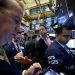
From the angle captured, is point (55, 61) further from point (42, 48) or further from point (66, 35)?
point (42, 48)

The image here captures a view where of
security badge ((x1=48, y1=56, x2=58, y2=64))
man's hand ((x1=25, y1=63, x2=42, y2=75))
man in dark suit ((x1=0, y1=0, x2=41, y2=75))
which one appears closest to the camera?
man in dark suit ((x1=0, y1=0, x2=41, y2=75))

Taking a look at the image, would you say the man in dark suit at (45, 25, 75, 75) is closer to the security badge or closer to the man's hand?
the security badge

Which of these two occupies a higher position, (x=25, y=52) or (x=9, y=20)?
(x=9, y=20)

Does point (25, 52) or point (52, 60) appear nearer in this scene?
point (52, 60)

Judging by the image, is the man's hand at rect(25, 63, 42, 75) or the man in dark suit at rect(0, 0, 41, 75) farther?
the man's hand at rect(25, 63, 42, 75)

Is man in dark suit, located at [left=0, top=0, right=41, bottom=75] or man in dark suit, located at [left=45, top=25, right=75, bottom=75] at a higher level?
man in dark suit, located at [left=0, top=0, right=41, bottom=75]

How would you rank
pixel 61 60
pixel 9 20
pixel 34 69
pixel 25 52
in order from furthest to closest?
pixel 25 52
pixel 61 60
pixel 34 69
pixel 9 20

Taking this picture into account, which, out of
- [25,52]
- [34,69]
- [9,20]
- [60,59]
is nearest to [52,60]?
[60,59]

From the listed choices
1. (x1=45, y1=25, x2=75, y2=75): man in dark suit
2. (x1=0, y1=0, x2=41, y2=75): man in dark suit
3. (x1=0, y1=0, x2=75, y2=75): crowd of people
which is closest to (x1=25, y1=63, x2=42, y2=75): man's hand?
(x1=0, y1=0, x2=75, y2=75): crowd of people

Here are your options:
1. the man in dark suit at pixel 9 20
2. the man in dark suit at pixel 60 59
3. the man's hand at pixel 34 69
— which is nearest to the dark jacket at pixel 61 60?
the man in dark suit at pixel 60 59

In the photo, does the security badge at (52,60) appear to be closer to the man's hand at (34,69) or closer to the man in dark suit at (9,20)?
the man's hand at (34,69)

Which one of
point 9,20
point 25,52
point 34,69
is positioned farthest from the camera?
point 25,52

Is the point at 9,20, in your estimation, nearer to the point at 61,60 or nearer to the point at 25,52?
the point at 61,60

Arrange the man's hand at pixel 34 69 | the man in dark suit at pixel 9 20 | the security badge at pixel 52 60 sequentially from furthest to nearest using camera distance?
the security badge at pixel 52 60, the man's hand at pixel 34 69, the man in dark suit at pixel 9 20
